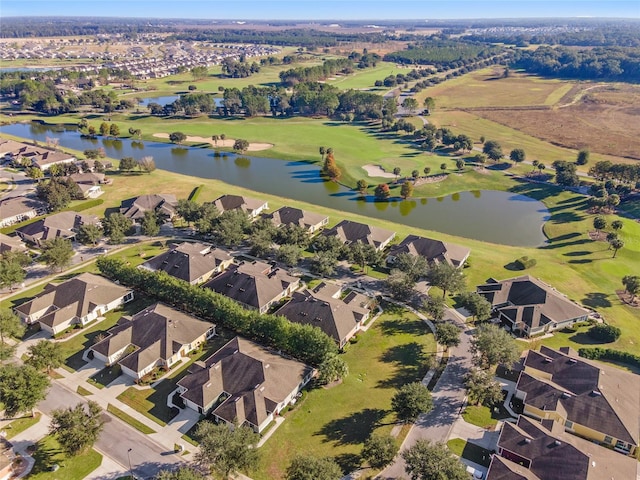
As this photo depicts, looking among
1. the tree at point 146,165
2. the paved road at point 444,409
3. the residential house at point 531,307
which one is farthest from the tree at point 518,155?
the tree at point 146,165

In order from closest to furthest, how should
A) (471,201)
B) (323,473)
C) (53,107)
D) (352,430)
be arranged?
(323,473) → (352,430) → (471,201) → (53,107)

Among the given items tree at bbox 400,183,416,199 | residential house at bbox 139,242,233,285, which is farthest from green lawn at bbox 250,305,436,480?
tree at bbox 400,183,416,199

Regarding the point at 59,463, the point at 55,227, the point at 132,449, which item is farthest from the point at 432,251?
the point at 55,227

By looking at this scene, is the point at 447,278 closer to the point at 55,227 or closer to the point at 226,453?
the point at 226,453

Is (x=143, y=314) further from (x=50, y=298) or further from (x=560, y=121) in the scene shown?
(x=560, y=121)

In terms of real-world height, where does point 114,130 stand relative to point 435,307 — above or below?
above

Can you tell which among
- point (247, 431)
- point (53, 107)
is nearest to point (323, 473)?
point (247, 431)

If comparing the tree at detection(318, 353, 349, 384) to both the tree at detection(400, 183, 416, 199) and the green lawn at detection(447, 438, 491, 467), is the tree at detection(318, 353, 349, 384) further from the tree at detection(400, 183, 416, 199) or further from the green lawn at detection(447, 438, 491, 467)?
the tree at detection(400, 183, 416, 199)
